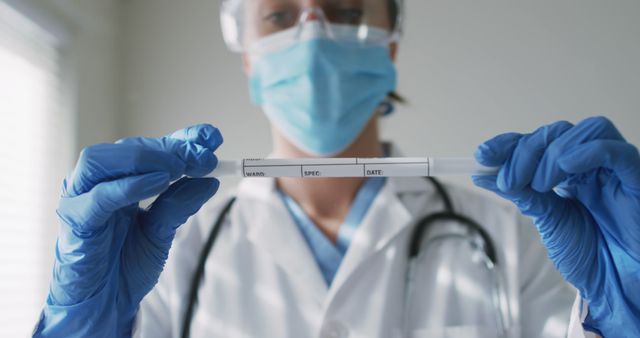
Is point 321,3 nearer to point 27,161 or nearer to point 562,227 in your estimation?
point 562,227

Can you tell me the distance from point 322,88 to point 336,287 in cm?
35

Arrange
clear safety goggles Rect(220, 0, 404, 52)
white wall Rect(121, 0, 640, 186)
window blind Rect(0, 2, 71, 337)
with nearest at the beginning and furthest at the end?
1. clear safety goggles Rect(220, 0, 404, 52)
2. window blind Rect(0, 2, 71, 337)
3. white wall Rect(121, 0, 640, 186)

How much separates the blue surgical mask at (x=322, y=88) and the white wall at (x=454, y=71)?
43 centimetres

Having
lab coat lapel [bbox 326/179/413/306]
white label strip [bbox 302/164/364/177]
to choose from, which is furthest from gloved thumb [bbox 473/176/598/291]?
lab coat lapel [bbox 326/179/413/306]

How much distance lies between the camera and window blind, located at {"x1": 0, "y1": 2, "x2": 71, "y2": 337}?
1108 millimetres

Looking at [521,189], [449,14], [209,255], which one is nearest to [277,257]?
[209,255]

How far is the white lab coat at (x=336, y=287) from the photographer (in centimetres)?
82

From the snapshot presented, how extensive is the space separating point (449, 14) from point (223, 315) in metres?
1.02

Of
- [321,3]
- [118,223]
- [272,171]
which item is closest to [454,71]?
[321,3]

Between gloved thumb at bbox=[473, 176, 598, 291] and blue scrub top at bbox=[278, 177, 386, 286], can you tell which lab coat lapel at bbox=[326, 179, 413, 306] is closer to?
blue scrub top at bbox=[278, 177, 386, 286]

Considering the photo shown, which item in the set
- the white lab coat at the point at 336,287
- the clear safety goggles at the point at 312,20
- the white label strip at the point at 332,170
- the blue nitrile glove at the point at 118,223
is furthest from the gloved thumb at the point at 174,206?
the clear safety goggles at the point at 312,20

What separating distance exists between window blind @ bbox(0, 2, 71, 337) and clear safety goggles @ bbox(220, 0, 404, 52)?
1.75 feet

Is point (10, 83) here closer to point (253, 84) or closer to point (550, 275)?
point (253, 84)

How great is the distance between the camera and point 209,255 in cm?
89
